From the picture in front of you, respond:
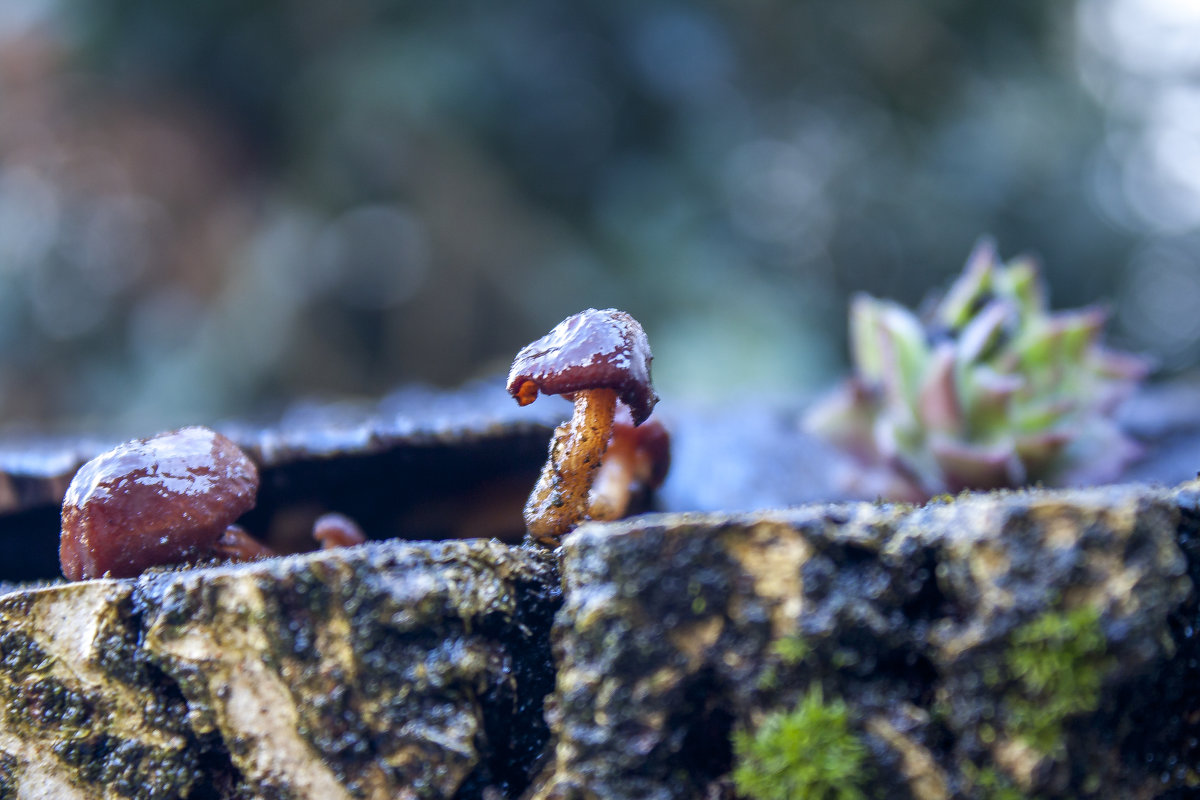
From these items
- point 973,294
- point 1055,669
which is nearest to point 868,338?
point 973,294

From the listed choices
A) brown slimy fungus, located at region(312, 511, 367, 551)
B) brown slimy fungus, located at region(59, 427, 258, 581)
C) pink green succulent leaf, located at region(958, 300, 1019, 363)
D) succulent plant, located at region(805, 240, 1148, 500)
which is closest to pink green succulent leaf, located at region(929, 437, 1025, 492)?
succulent plant, located at region(805, 240, 1148, 500)

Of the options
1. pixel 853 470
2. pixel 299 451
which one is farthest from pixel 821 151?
pixel 299 451

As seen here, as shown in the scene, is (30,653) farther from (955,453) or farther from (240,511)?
(955,453)

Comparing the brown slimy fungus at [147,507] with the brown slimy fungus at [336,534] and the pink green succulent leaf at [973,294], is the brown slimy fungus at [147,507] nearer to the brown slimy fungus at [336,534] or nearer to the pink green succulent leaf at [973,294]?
the brown slimy fungus at [336,534]

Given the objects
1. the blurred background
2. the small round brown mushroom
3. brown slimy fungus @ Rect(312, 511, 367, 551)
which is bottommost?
the small round brown mushroom

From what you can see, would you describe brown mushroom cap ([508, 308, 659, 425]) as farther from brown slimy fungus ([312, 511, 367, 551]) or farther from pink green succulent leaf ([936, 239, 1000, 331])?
pink green succulent leaf ([936, 239, 1000, 331])

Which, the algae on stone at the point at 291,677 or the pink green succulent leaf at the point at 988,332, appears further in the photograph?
the pink green succulent leaf at the point at 988,332

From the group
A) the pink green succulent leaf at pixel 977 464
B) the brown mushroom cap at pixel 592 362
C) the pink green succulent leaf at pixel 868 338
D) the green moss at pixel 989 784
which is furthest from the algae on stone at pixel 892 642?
the pink green succulent leaf at pixel 868 338
